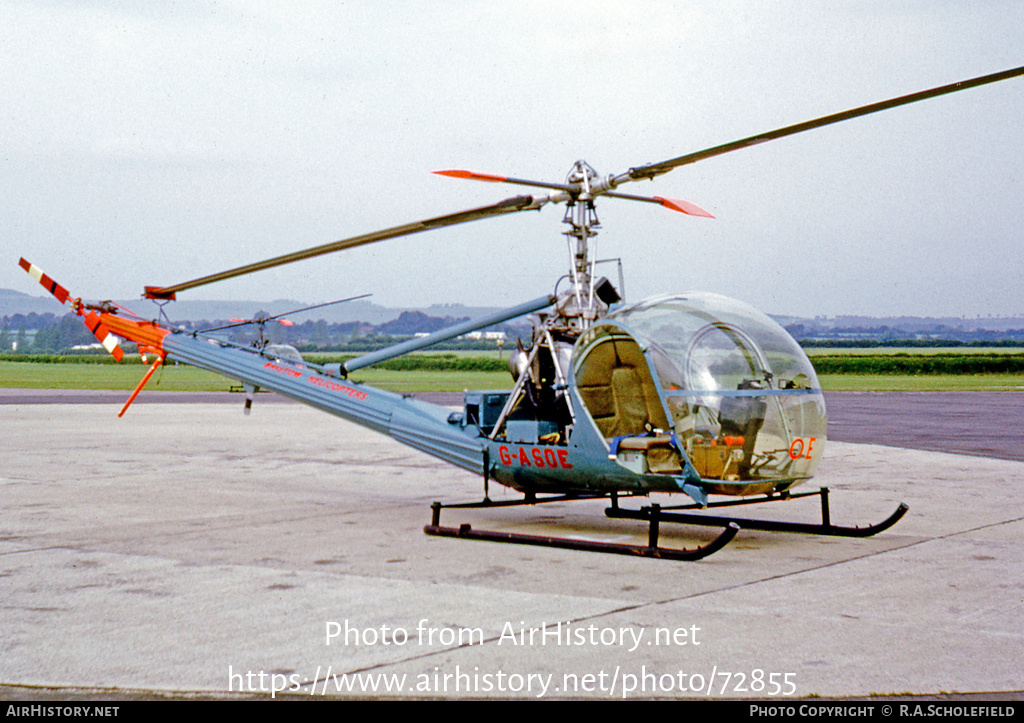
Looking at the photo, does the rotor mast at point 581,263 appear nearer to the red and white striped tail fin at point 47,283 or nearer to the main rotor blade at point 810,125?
the main rotor blade at point 810,125

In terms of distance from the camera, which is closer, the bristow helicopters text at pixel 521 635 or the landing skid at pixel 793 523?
the bristow helicopters text at pixel 521 635

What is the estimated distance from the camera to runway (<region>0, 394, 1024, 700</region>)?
15.3ft

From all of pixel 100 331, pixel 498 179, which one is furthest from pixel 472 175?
pixel 100 331

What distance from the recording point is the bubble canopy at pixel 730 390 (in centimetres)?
749

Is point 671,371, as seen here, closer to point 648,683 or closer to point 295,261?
point 648,683

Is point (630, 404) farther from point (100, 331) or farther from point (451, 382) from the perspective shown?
point (451, 382)

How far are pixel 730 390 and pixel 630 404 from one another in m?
1.56

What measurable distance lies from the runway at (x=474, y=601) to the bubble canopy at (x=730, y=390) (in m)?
0.79

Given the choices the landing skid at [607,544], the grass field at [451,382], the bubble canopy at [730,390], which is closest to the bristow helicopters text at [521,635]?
the landing skid at [607,544]

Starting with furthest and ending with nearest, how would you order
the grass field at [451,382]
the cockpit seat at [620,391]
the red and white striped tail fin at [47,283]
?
the grass field at [451,382] < the red and white striped tail fin at [47,283] < the cockpit seat at [620,391]

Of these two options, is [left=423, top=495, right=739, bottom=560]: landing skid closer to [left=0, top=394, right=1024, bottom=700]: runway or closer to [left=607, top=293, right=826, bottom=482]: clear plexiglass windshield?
[left=0, top=394, right=1024, bottom=700]: runway

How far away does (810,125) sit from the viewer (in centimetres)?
625
